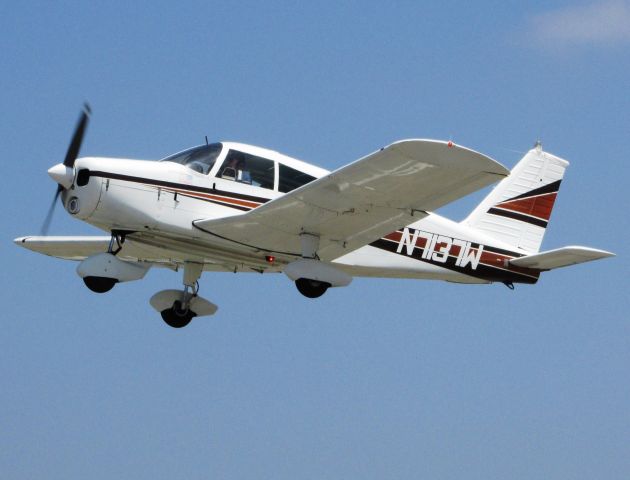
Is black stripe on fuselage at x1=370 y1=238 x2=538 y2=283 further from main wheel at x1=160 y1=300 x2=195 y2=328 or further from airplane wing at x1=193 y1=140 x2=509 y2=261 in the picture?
main wheel at x1=160 y1=300 x2=195 y2=328

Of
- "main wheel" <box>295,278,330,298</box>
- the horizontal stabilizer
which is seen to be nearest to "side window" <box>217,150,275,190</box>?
"main wheel" <box>295,278,330,298</box>

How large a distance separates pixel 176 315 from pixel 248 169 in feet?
9.26

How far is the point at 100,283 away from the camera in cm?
1573

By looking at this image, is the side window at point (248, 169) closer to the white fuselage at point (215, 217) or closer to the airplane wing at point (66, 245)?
the white fuselage at point (215, 217)


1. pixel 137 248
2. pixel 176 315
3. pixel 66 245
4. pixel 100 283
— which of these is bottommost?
pixel 176 315

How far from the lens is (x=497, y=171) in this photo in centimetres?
1395

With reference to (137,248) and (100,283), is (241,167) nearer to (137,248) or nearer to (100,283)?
(137,248)

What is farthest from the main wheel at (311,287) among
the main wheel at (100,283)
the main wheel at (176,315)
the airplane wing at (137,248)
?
the main wheel at (176,315)

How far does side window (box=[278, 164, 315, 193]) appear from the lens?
1633 cm

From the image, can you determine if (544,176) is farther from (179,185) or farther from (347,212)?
(179,185)

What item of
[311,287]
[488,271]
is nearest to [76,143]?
[311,287]

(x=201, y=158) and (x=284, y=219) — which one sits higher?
(x=201, y=158)

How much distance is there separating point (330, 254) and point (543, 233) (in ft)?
12.7

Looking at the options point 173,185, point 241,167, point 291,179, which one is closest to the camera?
point 173,185
